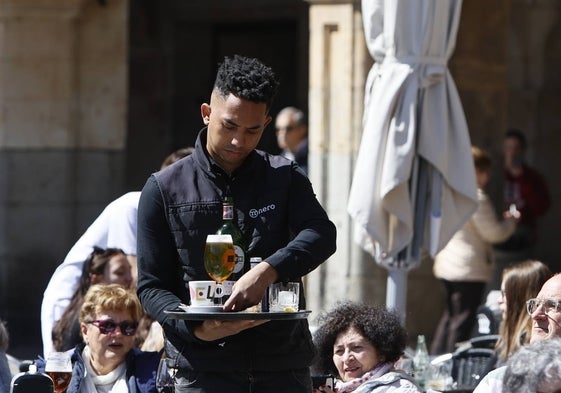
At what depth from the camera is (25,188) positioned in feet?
42.5

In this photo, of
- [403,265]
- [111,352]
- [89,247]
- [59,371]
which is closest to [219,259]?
[59,371]

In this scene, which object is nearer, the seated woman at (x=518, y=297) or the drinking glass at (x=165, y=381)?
the drinking glass at (x=165, y=381)

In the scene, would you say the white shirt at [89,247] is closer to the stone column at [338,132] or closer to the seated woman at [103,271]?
the seated woman at [103,271]

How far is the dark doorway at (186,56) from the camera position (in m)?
15.1

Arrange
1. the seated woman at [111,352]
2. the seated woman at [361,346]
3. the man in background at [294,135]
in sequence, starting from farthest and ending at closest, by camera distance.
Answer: the man in background at [294,135] < the seated woman at [111,352] < the seated woman at [361,346]

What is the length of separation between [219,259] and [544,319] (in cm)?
172

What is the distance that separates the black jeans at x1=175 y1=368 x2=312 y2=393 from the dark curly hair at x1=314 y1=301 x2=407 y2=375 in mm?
1171

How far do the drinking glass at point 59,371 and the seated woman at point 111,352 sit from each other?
0.10 metres

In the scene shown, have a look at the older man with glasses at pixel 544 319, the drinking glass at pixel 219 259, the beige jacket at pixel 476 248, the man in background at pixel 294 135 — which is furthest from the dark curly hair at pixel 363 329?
the man in background at pixel 294 135

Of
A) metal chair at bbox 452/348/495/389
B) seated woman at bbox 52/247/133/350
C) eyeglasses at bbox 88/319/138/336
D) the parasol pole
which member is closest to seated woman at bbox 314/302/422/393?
eyeglasses at bbox 88/319/138/336

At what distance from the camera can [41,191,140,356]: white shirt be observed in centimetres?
739

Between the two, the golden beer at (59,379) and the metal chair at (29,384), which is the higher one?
the metal chair at (29,384)

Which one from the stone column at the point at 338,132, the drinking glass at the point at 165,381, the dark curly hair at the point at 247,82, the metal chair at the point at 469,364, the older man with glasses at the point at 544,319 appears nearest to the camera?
the dark curly hair at the point at 247,82

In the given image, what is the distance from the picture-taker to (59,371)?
6.00 metres
